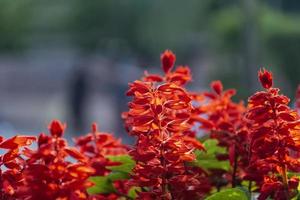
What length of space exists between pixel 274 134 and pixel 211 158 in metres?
0.33

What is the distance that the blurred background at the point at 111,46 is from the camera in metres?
24.5

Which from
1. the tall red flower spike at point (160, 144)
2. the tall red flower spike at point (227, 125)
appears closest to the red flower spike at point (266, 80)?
the tall red flower spike at point (160, 144)

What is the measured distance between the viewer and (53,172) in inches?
53.9

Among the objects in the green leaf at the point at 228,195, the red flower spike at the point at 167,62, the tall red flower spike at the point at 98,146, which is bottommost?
the green leaf at the point at 228,195

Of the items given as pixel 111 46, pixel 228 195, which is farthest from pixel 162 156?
pixel 111 46

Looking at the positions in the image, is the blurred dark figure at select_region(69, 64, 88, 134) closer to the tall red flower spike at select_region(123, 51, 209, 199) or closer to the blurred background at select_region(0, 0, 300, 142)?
the blurred background at select_region(0, 0, 300, 142)

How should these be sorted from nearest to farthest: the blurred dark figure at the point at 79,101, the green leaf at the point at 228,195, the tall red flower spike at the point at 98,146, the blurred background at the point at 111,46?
the green leaf at the point at 228,195 → the tall red flower spike at the point at 98,146 → the blurred dark figure at the point at 79,101 → the blurred background at the point at 111,46

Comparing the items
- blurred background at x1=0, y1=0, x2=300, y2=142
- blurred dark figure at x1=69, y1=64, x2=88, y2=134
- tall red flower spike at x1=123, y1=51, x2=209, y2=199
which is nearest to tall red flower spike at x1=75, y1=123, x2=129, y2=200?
tall red flower spike at x1=123, y1=51, x2=209, y2=199

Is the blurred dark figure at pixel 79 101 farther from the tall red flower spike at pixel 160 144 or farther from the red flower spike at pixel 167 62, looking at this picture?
the tall red flower spike at pixel 160 144

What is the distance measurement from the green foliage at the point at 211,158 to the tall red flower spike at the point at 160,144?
0.21 m

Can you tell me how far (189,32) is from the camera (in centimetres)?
2911

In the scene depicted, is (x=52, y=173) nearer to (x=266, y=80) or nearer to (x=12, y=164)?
(x=12, y=164)

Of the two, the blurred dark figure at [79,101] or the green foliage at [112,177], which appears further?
the blurred dark figure at [79,101]

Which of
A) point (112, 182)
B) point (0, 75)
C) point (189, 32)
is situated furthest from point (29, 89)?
point (112, 182)
